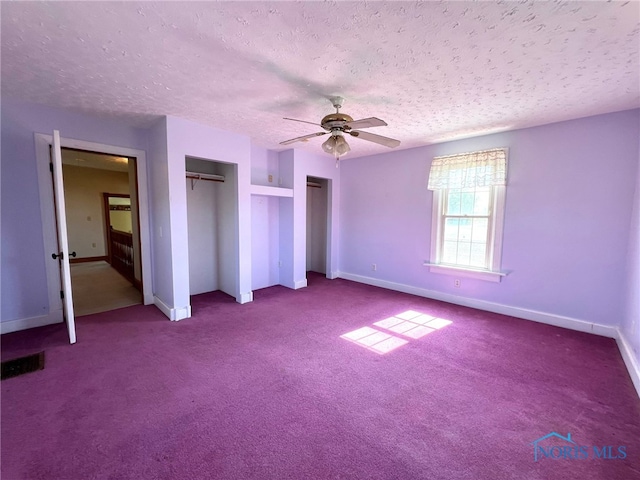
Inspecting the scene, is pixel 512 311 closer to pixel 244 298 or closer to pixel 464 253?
pixel 464 253

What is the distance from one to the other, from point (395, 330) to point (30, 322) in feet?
14.0

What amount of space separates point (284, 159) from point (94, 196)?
19.9 feet

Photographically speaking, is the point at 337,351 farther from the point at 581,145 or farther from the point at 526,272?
the point at 581,145

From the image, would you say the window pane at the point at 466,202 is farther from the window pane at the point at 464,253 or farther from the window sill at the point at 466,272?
the window sill at the point at 466,272

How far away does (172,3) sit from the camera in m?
1.50

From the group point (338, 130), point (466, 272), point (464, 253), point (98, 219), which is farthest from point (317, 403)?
point (98, 219)

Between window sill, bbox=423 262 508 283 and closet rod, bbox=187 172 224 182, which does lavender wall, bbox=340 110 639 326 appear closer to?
window sill, bbox=423 262 508 283

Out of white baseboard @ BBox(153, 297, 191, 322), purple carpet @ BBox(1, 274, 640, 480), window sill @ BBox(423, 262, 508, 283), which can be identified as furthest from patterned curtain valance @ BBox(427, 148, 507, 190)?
white baseboard @ BBox(153, 297, 191, 322)

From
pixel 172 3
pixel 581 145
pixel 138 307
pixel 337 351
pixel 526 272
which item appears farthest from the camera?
Answer: pixel 138 307

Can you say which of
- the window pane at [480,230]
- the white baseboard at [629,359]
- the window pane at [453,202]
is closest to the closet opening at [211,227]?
the window pane at [453,202]

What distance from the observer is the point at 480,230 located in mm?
3988

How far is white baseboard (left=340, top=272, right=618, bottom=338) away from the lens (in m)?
3.14

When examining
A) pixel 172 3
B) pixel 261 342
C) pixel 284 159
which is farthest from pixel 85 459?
pixel 284 159

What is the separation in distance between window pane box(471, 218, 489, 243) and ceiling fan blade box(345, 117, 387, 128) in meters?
2.55
